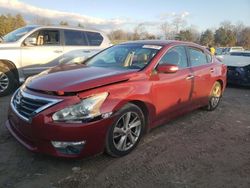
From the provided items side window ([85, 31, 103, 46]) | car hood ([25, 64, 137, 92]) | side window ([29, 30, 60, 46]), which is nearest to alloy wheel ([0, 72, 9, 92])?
side window ([29, 30, 60, 46])

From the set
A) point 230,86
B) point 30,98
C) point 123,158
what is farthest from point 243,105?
point 30,98

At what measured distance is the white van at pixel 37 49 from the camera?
7723 mm

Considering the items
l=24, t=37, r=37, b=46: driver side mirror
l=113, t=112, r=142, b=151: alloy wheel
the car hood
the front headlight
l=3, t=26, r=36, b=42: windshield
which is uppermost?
l=3, t=26, r=36, b=42: windshield

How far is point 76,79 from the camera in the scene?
4.04 meters

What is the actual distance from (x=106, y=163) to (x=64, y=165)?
54 centimetres

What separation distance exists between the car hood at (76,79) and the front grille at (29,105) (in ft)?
0.48

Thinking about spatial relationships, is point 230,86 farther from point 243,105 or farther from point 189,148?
point 189,148

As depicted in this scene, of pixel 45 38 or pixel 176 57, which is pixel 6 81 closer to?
pixel 45 38

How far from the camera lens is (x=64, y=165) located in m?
3.88

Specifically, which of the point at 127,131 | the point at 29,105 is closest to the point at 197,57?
the point at 127,131

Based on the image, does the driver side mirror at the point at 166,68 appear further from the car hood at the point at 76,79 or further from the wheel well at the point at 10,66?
the wheel well at the point at 10,66

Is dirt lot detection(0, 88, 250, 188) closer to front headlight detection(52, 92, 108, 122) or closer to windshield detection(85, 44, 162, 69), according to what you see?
front headlight detection(52, 92, 108, 122)

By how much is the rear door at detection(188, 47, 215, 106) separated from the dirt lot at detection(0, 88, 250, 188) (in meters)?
0.87

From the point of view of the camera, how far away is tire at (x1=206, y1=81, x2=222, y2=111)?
6.71m
